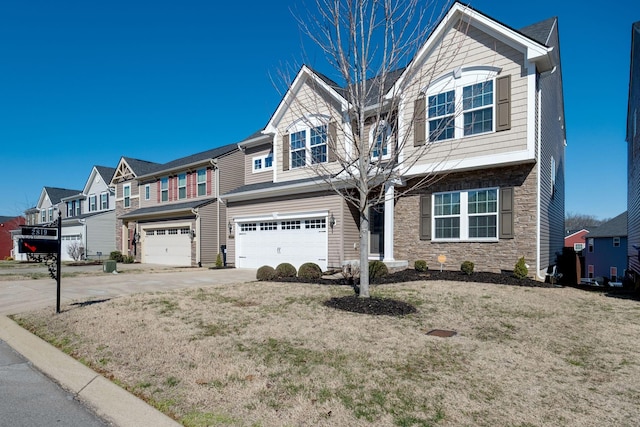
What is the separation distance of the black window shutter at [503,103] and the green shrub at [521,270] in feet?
13.3

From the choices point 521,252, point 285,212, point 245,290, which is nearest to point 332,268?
point 285,212

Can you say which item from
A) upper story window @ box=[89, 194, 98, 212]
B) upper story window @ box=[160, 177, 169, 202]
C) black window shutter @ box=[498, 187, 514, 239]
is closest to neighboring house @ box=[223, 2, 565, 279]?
black window shutter @ box=[498, 187, 514, 239]

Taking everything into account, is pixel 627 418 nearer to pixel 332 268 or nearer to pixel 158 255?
pixel 332 268

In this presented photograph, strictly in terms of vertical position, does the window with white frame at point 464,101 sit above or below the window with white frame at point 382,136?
above

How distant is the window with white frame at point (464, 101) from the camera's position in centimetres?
1227

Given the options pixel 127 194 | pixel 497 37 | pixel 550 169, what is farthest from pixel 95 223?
pixel 550 169

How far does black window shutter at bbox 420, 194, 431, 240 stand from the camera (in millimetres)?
13628

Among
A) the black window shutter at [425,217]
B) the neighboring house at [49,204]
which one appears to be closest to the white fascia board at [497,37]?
the black window shutter at [425,217]

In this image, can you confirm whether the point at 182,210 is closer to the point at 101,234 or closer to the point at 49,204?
the point at 101,234

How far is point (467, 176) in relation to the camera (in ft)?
42.2

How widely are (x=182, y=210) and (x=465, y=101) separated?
16334 mm

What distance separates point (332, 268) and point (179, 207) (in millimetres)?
12282

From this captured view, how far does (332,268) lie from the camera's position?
14.8 meters

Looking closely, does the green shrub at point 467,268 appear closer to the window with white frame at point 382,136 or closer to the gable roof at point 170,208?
the window with white frame at point 382,136
